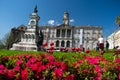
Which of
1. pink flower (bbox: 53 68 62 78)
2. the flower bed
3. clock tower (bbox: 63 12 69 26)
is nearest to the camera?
pink flower (bbox: 53 68 62 78)

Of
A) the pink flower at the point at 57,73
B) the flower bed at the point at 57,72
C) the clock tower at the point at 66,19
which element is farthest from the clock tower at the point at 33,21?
the pink flower at the point at 57,73

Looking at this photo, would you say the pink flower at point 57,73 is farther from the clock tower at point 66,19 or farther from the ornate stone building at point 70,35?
the clock tower at point 66,19

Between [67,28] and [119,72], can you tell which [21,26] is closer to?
[67,28]

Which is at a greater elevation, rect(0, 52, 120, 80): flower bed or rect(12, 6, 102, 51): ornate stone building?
rect(12, 6, 102, 51): ornate stone building

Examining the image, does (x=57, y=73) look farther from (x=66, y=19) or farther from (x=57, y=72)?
(x=66, y=19)

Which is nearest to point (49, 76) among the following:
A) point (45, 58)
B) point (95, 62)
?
point (45, 58)

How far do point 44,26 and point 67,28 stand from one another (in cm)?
1107

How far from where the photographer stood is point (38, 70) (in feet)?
20.6

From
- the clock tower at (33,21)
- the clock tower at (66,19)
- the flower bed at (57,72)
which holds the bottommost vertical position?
the flower bed at (57,72)

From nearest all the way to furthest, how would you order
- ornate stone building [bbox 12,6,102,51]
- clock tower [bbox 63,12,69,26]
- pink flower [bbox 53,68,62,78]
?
pink flower [bbox 53,68,62,78], ornate stone building [bbox 12,6,102,51], clock tower [bbox 63,12,69,26]

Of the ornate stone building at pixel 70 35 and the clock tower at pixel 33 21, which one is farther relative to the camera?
the ornate stone building at pixel 70 35

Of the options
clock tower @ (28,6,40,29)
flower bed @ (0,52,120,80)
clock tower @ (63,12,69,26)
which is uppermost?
clock tower @ (63,12,69,26)

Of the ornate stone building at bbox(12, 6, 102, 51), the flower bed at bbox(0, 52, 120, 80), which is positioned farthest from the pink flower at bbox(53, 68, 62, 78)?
the ornate stone building at bbox(12, 6, 102, 51)

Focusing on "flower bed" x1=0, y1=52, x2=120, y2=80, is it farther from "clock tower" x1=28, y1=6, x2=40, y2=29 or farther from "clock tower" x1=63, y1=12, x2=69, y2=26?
"clock tower" x1=63, y1=12, x2=69, y2=26
